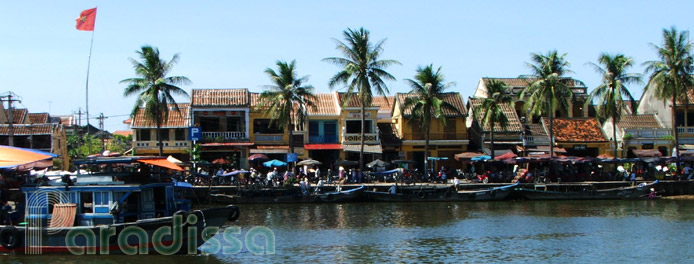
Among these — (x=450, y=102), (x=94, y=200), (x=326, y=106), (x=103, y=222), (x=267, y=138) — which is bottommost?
(x=103, y=222)

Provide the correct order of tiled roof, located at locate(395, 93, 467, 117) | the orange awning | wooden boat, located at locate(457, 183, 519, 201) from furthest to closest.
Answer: tiled roof, located at locate(395, 93, 467, 117) → wooden boat, located at locate(457, 183, 519, 201) → the orange awning

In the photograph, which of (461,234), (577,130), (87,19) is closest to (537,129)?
(577,130)

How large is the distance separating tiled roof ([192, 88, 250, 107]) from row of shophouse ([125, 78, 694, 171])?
0.26ft

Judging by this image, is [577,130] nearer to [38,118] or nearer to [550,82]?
[550,82]

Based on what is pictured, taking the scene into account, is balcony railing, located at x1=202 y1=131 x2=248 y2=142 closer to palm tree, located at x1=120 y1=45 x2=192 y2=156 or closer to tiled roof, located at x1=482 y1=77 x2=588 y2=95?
palm tree, located at x1=120 y1=45 x2=192 y2=156

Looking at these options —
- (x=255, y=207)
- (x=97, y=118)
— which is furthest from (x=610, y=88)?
(x=97, y=118)

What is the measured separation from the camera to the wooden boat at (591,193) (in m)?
46.8

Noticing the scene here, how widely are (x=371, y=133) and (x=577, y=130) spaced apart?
17381 mm

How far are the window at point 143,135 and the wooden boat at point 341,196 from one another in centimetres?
1746

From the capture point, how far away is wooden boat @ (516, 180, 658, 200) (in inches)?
1841

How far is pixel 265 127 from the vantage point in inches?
2244

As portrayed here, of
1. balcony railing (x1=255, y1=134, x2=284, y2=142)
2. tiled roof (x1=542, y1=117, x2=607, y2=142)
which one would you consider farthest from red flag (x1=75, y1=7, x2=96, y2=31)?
tiled roof (x1=542, y1=117, x2=607, y2=142)

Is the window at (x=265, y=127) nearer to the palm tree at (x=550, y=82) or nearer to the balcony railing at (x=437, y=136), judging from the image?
the balcony railing at (x=437, y=136)

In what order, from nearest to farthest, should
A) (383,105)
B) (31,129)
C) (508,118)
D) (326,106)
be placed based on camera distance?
(326,106), (31,129), (508,118), (383,105)
